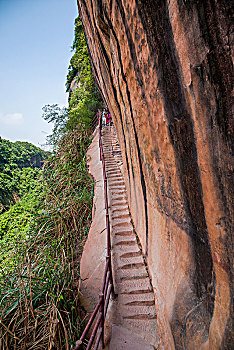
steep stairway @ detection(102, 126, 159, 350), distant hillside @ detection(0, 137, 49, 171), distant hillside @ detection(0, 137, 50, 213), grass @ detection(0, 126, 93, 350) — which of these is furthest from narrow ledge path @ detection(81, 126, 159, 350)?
distant hillside @ detection(0, 137, 49, 171)

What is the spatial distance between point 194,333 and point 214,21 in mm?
2043

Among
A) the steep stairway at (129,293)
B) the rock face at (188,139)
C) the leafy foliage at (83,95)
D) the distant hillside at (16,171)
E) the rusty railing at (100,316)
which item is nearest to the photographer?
the rock face at (188,139)

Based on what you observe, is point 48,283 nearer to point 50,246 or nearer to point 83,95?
point 50,246

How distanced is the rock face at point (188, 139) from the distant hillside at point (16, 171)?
549cm

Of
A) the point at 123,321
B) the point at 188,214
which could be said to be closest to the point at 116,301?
the point at 123,321

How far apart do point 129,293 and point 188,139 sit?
2577 millimetres

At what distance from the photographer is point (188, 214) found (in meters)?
1.54

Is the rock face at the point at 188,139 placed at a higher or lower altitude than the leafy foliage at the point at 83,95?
lower

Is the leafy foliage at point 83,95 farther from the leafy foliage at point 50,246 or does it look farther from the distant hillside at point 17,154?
the distant hillside at point 17,154

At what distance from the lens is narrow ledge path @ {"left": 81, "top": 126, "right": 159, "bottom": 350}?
2410 mm

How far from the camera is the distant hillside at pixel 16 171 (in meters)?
7.12

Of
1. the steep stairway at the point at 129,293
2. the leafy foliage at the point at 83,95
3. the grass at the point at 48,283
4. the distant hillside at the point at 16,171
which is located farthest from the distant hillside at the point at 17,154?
the steep stairway at the point at 129,293

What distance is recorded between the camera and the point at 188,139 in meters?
1.37

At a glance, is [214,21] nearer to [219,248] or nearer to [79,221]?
[219,248]
